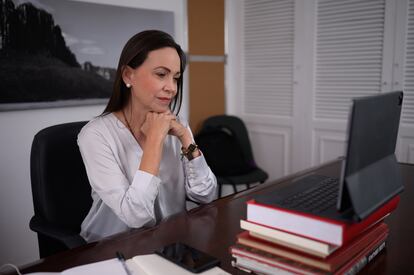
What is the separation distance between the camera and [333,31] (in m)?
3.24

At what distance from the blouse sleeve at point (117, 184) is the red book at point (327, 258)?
0.49 metres

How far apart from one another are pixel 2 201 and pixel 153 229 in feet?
5.51

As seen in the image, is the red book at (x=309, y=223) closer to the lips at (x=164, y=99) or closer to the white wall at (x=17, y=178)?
the lips at (x=164, y=99)

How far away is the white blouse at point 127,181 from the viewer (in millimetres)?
1305

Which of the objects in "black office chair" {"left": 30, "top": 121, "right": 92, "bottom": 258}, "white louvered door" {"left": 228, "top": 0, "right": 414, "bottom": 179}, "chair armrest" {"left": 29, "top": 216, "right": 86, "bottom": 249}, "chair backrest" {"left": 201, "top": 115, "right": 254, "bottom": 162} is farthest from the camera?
A: "chair backrest" {"left": 201, "top": 115, "right": 254, "bottom": 162}

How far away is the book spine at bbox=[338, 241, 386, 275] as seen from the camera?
33.6 inches

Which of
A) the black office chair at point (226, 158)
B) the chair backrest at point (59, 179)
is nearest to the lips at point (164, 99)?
the chair backrest at point (59, 179)

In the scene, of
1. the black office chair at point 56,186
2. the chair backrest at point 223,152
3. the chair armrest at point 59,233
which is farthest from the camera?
the chair backrest at point 223,152

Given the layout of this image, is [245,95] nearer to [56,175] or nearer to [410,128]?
[410,128]

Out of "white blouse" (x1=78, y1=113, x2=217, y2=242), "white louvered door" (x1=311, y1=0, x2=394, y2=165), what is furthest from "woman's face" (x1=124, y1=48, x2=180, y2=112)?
"white louvered door" (x1=311, y1=0, x2=394, y2=165)

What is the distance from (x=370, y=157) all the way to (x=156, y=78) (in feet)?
2.96

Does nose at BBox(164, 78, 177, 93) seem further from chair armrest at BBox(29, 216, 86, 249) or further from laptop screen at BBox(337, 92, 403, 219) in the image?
laptop screen at BBox(337, 92, 403, 219)

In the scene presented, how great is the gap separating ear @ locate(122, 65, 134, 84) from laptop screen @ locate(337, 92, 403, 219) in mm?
974

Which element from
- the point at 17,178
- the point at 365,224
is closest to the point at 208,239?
the point at 365,224
